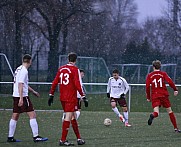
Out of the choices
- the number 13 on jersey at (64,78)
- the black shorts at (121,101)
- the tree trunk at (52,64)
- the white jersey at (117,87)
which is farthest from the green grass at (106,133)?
the tree trunk at (52,64)

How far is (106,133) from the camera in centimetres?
1265

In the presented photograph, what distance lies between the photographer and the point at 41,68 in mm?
32031

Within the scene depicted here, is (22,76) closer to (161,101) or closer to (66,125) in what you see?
(66,125)

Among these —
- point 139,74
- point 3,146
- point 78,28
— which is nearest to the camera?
point 3,146

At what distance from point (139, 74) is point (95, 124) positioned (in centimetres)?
1963

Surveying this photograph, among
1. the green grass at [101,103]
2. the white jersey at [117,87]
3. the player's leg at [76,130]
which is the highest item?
the white jersey at [117,87]

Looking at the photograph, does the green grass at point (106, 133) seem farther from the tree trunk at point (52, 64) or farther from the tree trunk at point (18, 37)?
the tree trunk at point (52, 64)

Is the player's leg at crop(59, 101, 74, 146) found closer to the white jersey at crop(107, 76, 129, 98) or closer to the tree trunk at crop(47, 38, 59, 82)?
the white jersey at crop(107, 76, 129, 98)

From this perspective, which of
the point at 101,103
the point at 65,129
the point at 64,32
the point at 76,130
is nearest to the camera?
the point at 65,129

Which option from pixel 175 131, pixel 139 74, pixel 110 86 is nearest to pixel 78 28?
pixel 139 74

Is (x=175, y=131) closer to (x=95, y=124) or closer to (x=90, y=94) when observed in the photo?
(x=95, y=124)

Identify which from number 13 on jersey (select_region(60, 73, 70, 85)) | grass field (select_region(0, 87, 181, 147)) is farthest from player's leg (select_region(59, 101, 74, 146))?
number 13 on jersey (select_region(60, 73, 70, 85))

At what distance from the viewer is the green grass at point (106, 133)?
10.8 metres

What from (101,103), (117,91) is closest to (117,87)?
(117,91)
